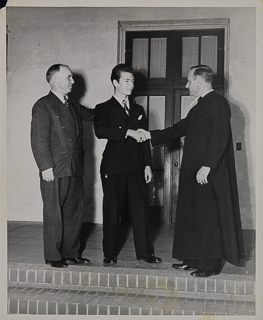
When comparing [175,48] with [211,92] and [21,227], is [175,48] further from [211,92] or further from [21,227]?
[21,227]

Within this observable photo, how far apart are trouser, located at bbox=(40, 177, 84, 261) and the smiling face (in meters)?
0.86

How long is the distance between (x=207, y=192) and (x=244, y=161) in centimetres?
236

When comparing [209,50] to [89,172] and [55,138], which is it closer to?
[89,172]

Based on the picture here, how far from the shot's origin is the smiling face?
12.0 ft

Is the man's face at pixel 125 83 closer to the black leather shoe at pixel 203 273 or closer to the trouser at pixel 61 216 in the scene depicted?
the trouser at pixel 61 216

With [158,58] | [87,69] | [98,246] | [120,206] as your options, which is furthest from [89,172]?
[120,206]

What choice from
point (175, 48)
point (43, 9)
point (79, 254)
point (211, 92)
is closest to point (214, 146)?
point (211, 92)

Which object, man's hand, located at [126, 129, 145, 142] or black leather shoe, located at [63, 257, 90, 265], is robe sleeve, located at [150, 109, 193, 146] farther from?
black leather shoe, located at [63, 257, 90, 265]

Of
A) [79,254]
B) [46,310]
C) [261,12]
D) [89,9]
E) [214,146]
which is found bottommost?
[46,310]

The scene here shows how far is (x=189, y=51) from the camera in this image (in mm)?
5723

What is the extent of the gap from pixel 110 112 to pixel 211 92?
97cm

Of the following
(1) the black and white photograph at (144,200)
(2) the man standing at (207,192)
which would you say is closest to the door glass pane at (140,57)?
(1) the black and white photograph at (144,200)

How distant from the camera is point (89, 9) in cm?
565

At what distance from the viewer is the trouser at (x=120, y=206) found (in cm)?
369
